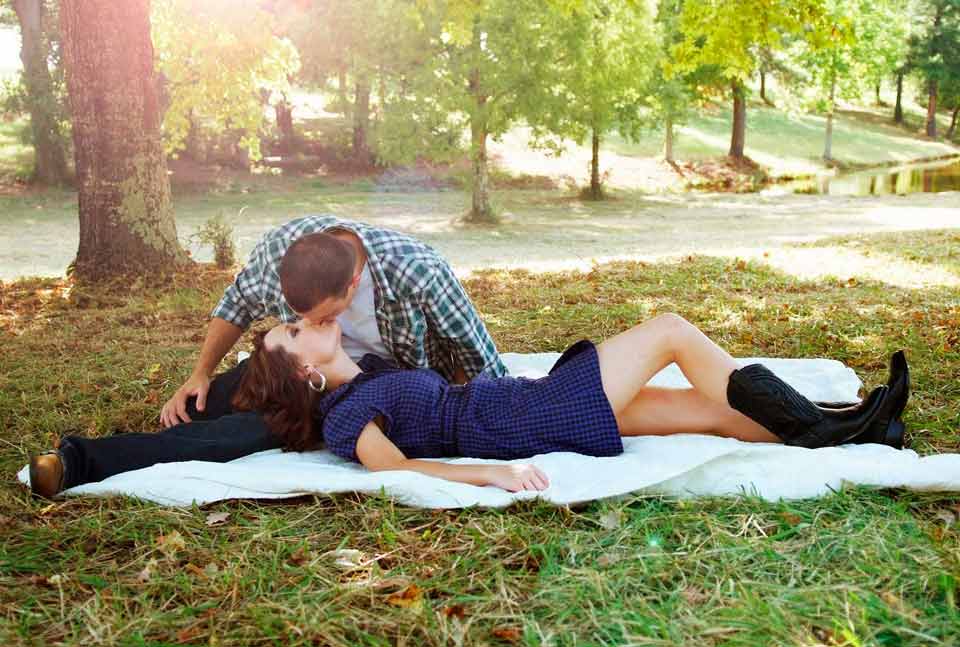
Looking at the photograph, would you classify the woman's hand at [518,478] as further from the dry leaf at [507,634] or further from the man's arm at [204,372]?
the man's arm at [204,372]

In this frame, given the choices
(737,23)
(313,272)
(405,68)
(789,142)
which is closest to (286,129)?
(405,68)

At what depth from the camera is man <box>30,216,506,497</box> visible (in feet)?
11.2

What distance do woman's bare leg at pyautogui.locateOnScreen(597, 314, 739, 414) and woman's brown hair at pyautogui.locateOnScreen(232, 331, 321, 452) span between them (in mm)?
1210

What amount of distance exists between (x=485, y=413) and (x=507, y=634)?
1282mm

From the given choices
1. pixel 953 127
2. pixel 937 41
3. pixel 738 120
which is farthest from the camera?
pixel 953 127

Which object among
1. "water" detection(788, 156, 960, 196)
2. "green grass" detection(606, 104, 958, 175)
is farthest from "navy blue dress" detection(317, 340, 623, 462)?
"green grass" detection(606, 104, 958, 175)

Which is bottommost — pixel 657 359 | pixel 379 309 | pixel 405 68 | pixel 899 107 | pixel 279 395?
pixel 279 395

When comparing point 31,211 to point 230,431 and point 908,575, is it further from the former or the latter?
point 908,575

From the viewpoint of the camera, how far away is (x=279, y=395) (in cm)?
358

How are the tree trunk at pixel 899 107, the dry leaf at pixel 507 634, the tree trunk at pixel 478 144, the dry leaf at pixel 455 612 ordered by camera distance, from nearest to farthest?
the dry leaf at pixel 507 634 < the dry leaf at pixel 455 612 < the tree trunk at pixel 478 144 < the tree trunk at pixel 899 107

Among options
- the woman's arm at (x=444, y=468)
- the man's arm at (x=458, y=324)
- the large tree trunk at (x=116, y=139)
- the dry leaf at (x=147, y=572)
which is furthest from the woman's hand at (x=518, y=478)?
the large tree trunk at (x=116, y=139)

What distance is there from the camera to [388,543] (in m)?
2.94

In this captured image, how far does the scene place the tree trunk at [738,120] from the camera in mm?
28359

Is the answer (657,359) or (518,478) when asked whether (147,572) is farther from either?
(657,359)
